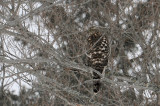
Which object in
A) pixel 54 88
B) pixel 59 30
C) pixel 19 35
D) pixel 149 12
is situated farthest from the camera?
pixel 149 12

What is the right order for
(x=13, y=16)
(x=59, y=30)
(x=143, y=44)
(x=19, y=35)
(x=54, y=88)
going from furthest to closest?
(x=59, y=30) < (x=143, y=44) < (x=54, y=88) < (x=19, y=35) < (x=13, y=16)

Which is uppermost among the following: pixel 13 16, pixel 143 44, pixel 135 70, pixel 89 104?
pixel 13 16

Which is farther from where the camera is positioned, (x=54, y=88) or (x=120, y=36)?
(x=120, y=36)

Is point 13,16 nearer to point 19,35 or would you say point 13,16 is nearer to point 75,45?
point 19,35

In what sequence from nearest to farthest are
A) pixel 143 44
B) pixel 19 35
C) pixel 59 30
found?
pixel 19 35
pixel 143 44
pixel 59 30

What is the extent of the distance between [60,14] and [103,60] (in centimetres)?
123

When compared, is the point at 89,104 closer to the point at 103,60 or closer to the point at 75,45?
the point at 103,60

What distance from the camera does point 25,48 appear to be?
6551 mm

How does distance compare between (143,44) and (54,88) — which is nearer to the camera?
(54,88)

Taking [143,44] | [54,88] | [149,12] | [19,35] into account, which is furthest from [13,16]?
[149,12]

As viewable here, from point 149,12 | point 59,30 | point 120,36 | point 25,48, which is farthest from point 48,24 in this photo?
point 149,12

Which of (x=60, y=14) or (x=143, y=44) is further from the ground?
(x=60, y=14)

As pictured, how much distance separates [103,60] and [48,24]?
1.30 m

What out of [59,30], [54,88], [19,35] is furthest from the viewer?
[59,30]
